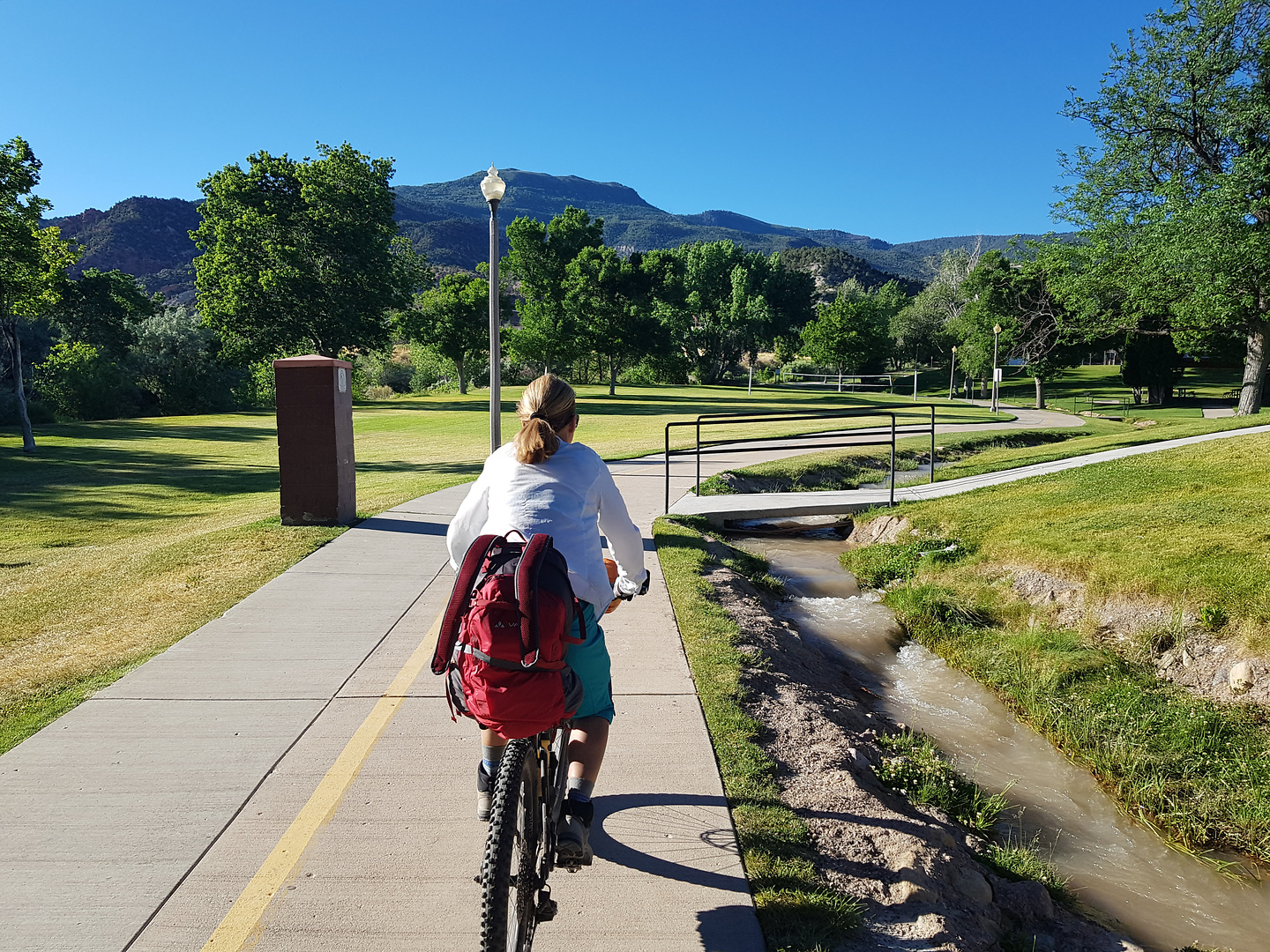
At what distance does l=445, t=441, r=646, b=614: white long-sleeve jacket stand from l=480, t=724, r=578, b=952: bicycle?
0.58m

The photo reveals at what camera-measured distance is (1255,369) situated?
27422 mm

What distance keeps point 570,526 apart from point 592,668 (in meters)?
0.53

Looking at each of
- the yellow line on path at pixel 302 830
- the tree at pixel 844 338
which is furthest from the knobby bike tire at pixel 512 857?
the tree at pixel 844 338

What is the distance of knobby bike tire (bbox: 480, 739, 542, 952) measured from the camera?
7.60ft

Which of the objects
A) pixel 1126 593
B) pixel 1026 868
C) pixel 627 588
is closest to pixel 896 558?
pixel 1126 593

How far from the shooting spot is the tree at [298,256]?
4284 cm

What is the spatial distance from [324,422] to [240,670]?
474 cm

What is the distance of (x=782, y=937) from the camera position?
289 cm

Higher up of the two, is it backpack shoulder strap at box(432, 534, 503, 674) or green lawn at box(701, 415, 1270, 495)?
backpack shoulder strap at box(432, 534, 503, 674)

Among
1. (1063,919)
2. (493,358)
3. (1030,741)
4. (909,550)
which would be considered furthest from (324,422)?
(1063,919)

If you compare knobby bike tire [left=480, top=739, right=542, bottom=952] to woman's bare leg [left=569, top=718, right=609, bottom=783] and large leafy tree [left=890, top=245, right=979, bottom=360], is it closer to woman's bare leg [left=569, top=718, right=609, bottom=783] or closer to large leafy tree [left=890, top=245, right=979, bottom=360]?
woman's bare leg [left=569, top=718, right=609, bottom=783]

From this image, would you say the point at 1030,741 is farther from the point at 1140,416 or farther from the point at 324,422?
the point at 1140,416

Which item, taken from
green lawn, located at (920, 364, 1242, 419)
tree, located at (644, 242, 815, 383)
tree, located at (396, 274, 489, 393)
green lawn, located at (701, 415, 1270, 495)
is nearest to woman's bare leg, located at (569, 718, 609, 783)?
green lawn, located at (701, 415, 1270, 495)

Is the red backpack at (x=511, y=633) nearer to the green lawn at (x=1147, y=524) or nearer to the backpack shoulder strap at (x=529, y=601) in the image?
the backpack shoulder strap at (x=529, y=601)
